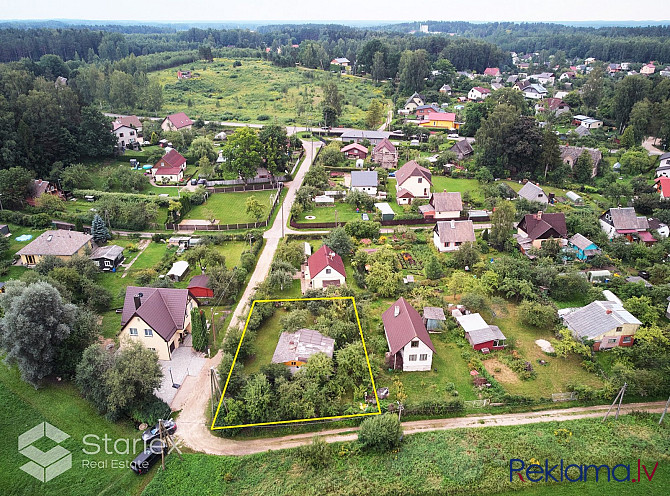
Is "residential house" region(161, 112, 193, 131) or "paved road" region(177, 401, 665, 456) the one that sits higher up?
"residential house" region(161, 112, 193, 131)

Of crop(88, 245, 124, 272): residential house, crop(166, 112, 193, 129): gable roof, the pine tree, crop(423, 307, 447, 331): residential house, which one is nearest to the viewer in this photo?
crop(423, 307, 447, 331): residential house

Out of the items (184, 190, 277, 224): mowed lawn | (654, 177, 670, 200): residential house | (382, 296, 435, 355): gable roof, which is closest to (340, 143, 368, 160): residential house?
(184, 190, 277, 224): mowed lawn

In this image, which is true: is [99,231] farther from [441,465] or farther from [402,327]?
[441,465]

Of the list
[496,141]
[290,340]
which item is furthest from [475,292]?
[496,141]

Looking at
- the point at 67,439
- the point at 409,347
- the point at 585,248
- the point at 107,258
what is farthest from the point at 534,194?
the point at 67,439

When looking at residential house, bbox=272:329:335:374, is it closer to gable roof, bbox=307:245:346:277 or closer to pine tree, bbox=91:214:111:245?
gable roof, bbox=307:245:346:277
